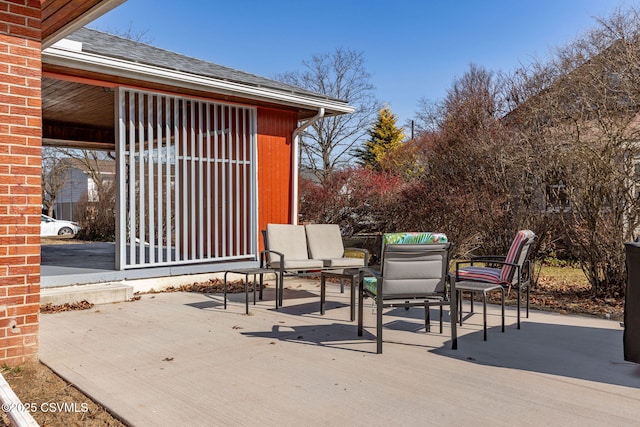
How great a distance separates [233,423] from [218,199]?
576 cm

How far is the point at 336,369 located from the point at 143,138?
193 inches

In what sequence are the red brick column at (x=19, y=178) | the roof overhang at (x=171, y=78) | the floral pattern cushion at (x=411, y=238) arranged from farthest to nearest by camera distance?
the roof overhang at (x=171, y=78) → the floral pattern cushion at (x=411, y=238) → the red brick column at (x=19, y=178)

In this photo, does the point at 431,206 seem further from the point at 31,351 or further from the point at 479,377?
the point at 31,351

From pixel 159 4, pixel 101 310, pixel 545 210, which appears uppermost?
pixel 159 4

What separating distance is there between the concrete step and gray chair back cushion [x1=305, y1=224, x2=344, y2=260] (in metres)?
2.51

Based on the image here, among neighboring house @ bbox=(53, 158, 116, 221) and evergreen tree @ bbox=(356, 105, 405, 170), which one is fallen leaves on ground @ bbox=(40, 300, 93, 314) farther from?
evergreen tree @ bbox=(356, 105, 405, 170)

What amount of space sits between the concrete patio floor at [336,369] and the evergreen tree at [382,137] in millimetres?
25682

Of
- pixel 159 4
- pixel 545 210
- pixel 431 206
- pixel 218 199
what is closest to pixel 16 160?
pixel 218 199

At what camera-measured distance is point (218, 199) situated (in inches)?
316

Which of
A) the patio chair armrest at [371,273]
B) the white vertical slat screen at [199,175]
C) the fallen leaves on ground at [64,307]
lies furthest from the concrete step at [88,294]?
the patio chair armrest at [371,273]

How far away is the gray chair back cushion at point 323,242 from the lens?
6.86 m

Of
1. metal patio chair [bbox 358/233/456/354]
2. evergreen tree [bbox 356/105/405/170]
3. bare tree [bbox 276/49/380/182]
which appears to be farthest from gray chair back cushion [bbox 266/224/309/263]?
evergreen tree [bbox 356/105/405/170]

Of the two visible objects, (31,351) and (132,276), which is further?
(132,276)

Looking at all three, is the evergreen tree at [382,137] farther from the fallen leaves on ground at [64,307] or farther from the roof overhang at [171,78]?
the fallen leaves on ground at [64,307]
